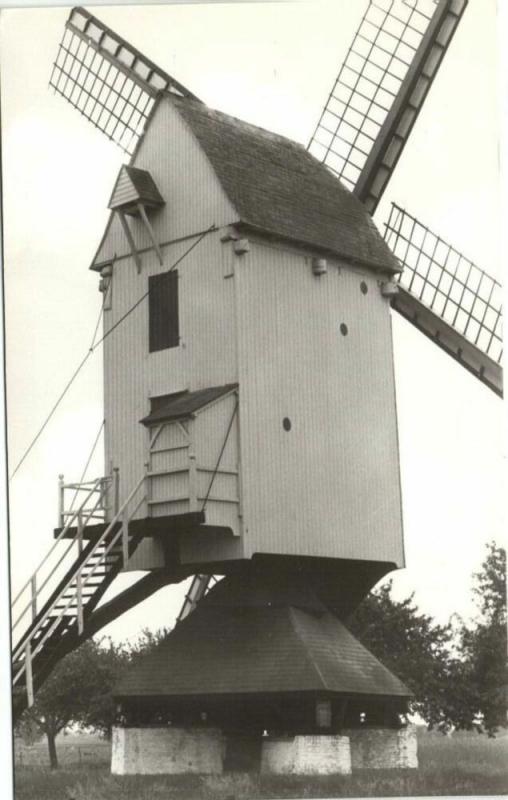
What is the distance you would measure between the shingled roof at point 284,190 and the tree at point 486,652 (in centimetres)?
547

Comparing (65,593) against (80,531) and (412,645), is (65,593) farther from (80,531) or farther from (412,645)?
(412,645)

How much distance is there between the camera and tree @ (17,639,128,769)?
20.6 m

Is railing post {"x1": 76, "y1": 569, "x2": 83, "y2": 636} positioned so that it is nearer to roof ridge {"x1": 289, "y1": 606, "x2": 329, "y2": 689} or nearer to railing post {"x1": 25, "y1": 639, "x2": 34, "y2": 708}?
railing post {"x1": 25, "y1": 639, "x2": 34, "y2": 708}

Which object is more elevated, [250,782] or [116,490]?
[116,490]

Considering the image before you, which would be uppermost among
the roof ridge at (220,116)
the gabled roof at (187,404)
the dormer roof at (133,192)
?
the roof ridge at (220,116)

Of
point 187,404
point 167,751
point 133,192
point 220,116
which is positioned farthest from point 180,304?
point 167,751

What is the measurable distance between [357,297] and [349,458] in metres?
2.55

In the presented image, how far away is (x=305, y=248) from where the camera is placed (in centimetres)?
2173

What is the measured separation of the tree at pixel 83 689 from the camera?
20.6 metres

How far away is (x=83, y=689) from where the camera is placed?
21.2 metres

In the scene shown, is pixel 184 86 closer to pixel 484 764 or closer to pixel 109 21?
pixel 109 21

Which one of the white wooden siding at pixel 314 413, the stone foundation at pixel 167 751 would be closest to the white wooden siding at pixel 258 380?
the white wooden siding at pixel 314 413

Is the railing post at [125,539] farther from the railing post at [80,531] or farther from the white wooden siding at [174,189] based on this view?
the white wooden siding at [174,189]

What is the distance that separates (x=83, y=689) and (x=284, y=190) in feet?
26.0
